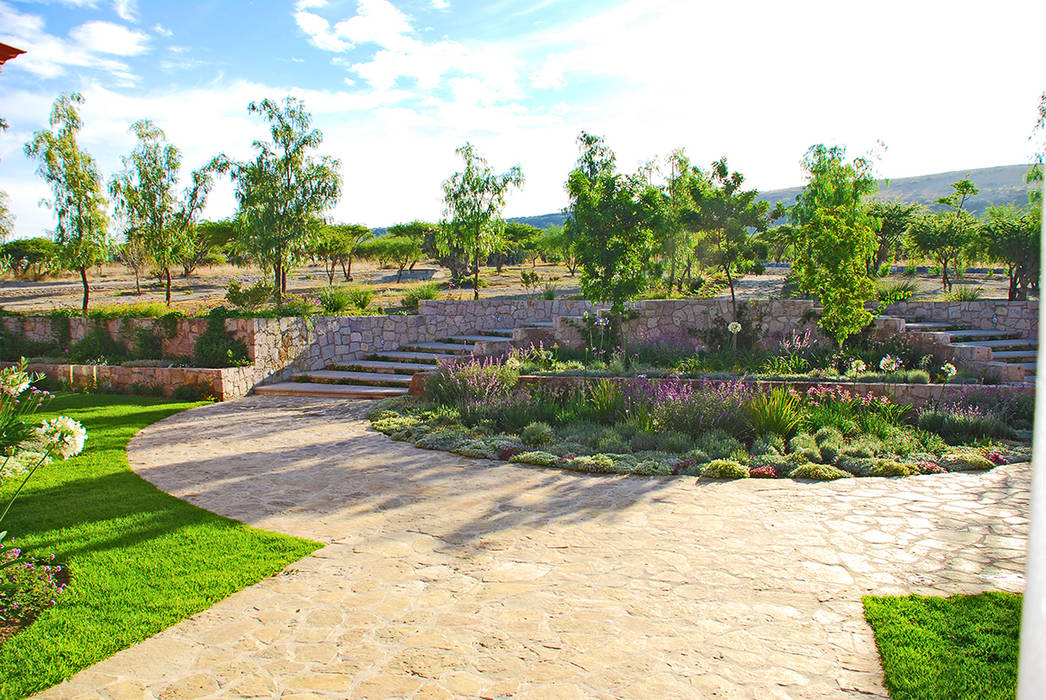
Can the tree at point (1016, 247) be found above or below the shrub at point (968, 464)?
above

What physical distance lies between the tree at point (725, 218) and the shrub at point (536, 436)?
11717 mm

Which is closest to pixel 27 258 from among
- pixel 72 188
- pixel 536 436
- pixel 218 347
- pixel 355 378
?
pixel 72 188

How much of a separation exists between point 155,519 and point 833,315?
10.4 metres

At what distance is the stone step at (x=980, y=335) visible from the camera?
1400 centimetres

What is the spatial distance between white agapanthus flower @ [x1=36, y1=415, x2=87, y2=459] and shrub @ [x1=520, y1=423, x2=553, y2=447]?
16.2 ft

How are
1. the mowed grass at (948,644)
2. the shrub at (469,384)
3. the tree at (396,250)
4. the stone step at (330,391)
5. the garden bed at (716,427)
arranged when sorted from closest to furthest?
the mowed grass at (948,644)
the garden bed at (716,427)
the shrub at (469,384)
the stone step at (330,391)
the tree at (396,250)

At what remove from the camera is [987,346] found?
41.9 feet

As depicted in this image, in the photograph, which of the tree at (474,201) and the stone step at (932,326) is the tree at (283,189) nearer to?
the tree at (474,201)

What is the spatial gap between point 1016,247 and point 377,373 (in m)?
16.2

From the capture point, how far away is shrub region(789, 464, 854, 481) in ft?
21.7

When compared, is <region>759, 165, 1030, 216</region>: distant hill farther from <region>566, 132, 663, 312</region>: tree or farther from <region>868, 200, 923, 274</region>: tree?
<region>566, 132, 663, 312</region>: tree

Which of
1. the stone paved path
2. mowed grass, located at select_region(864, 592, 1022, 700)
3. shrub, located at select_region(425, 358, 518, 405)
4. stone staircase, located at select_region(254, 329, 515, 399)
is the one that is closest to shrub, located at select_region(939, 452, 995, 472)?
the stone paved path

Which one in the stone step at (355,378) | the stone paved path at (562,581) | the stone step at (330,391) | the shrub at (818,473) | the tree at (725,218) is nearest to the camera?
the stone paved path at (562,581)

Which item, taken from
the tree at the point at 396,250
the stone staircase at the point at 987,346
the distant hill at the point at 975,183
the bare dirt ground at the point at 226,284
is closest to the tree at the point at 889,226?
the bare dirt ground at the point at 226,284
